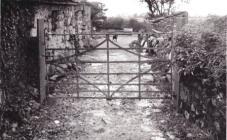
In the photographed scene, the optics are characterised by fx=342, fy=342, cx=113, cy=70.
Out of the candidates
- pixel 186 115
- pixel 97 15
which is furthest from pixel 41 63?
pixel 97 15

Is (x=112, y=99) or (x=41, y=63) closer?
(x=41, y=63)

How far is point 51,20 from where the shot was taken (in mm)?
12648

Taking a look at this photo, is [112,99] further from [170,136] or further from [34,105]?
[170,136]

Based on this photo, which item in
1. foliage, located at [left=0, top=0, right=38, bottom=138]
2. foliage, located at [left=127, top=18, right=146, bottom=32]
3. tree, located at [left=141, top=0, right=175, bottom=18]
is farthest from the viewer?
foliage, located at [left=127, top=18, right=146, bottom=32]

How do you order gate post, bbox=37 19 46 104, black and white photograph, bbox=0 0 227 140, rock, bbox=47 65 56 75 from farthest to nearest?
rock, bbox=47 65 56 75, gate post, bbox=37 19 46 104, black and white photograph, bbox=0 0 227 140

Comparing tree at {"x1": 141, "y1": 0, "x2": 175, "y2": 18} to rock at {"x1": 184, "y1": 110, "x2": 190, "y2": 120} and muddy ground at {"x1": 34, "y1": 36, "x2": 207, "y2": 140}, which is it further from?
rock at {"x1": 184, "y1": 110, "x2": 190, "y2": 120}

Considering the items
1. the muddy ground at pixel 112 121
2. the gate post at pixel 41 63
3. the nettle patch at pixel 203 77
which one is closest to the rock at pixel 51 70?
the muddy ground at pixel 112 121

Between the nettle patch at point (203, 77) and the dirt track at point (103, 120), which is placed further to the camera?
the dirt track at point (103, 120)

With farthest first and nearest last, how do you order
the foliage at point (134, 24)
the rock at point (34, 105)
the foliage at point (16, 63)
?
the foliage at point (134, 24) → the rock at point (34, 105) → the foliage at point (16, 63)

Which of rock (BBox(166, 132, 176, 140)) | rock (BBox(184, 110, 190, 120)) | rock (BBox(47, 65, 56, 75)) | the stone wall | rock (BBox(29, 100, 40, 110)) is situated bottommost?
rock (BBox(166, 132, 176, 140))

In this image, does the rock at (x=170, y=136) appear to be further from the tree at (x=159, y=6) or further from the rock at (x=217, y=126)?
the tree at (x=159, y=6)

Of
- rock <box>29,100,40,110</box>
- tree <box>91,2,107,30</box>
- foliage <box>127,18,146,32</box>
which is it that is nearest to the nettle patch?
rock <box>29,100,40,110</box>

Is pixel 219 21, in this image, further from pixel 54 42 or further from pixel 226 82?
pixel 54 42

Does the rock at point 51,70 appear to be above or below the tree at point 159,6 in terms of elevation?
below
